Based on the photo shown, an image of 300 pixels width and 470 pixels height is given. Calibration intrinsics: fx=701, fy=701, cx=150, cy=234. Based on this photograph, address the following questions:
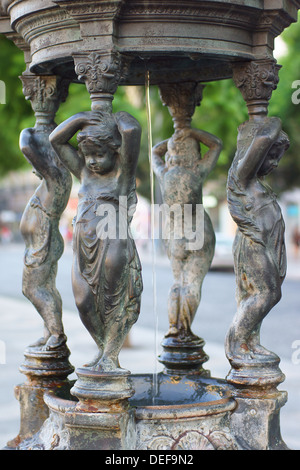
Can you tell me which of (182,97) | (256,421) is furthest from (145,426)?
(182,97)

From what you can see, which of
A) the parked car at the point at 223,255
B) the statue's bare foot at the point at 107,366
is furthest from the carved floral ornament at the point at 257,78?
the parked car at the point at 223,255

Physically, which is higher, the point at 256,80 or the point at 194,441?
the point at 256,80

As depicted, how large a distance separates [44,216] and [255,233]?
152cm

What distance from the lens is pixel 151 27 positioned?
4.13 meters

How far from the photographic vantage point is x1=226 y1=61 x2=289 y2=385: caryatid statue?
450cm

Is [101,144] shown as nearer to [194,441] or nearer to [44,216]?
[44,216]

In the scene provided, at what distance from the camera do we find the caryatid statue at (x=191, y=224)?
545 centimetres

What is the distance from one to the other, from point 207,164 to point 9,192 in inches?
2642

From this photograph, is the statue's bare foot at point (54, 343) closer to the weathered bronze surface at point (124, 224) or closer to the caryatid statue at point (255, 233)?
the weathered bronze surface at point (124, 224)

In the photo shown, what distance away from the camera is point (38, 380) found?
498 cm

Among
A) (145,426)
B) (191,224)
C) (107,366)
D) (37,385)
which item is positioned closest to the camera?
(107,366)

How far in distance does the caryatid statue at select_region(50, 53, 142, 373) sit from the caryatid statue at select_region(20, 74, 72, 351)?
0.78 m

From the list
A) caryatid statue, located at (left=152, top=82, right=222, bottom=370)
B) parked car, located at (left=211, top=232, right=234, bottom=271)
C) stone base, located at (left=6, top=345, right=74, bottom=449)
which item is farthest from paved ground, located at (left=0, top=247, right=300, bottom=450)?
parked car, located at (left=211, top=232, right=234, bottom=271)

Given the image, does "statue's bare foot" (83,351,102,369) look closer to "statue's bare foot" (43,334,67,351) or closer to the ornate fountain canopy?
"statue's bare foot" (43,334,67,351)
